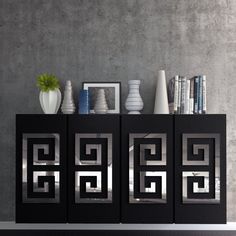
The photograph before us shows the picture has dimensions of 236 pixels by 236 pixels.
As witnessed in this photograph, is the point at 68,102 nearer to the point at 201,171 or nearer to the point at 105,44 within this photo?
the point at 105,44

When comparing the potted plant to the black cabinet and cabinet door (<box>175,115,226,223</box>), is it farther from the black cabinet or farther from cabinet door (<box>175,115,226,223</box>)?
cabinet door (<box>175,115,226,223</box>)

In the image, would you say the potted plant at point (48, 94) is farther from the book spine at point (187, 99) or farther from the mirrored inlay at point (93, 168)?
the book spine at point (187, 99)

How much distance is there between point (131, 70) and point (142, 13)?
0.44m

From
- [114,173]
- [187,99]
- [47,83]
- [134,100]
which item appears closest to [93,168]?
[114,173]

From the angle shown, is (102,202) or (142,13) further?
(142,13)

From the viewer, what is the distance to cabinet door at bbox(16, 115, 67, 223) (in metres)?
2.85

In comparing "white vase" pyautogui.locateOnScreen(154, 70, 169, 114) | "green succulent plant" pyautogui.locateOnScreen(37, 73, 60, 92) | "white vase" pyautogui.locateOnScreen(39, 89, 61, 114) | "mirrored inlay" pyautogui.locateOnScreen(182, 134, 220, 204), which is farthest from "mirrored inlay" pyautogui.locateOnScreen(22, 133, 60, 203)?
"mirrored inlay" pyautogui.locateOnScreen(182, 134, 220, 204)

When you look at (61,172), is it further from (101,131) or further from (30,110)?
(30,110)

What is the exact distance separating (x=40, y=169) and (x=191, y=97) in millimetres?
1151

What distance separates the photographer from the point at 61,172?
286cm

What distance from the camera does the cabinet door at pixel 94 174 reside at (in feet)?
9.37

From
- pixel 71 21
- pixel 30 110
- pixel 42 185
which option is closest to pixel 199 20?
pixel 71 21

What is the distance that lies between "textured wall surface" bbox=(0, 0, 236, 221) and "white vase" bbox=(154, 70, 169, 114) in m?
0.13

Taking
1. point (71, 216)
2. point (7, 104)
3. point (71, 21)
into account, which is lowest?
point (71, 216)
